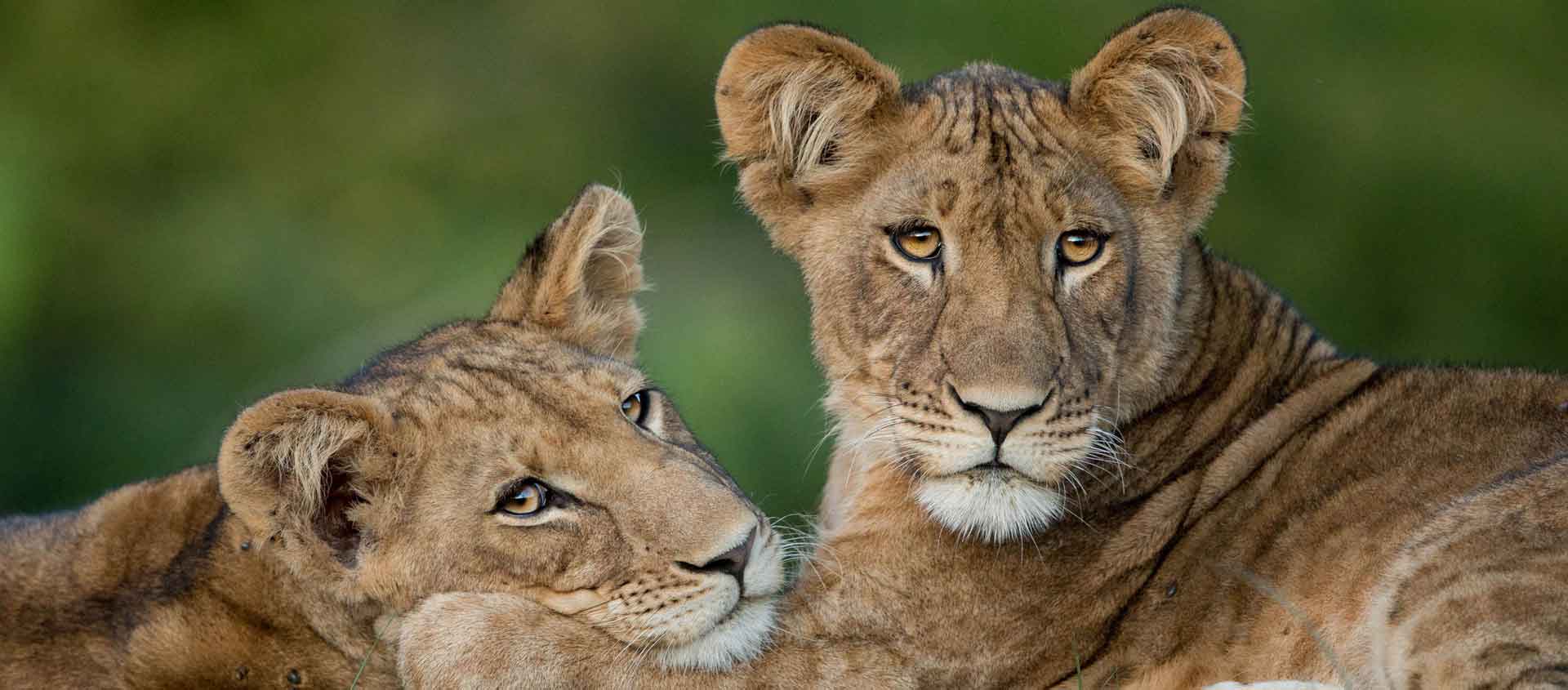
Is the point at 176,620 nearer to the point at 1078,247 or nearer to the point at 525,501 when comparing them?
the point at 525,501

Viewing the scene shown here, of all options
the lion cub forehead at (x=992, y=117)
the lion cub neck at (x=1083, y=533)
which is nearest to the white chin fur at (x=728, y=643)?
the lion cub neck at (x=1083, y=533)

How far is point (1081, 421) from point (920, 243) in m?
0.58

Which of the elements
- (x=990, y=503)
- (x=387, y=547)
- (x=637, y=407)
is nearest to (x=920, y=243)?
(x=990, y=503)

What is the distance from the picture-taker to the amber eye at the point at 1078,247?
447 cm

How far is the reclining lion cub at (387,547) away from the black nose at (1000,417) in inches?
20.9

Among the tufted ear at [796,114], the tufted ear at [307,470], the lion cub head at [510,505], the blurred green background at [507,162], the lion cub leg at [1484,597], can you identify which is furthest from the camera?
the blurred green background at [507,162]

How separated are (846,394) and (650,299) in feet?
15.8

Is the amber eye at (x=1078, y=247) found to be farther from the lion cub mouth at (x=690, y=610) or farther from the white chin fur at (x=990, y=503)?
the lion cub mouth at (x=690, y=610)

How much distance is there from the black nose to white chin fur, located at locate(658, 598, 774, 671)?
607mm

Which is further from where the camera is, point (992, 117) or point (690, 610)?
point (992, 117)

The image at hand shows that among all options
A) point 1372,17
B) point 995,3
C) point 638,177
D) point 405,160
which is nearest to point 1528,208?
point 1372,17

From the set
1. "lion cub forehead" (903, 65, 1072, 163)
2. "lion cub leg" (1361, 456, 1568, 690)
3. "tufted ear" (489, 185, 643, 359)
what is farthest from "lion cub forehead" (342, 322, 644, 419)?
"lion cub leg" (1361, 456, 1568, 690)

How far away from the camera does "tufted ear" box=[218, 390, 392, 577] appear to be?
3.90 meters

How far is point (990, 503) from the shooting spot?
4273 millimetres
